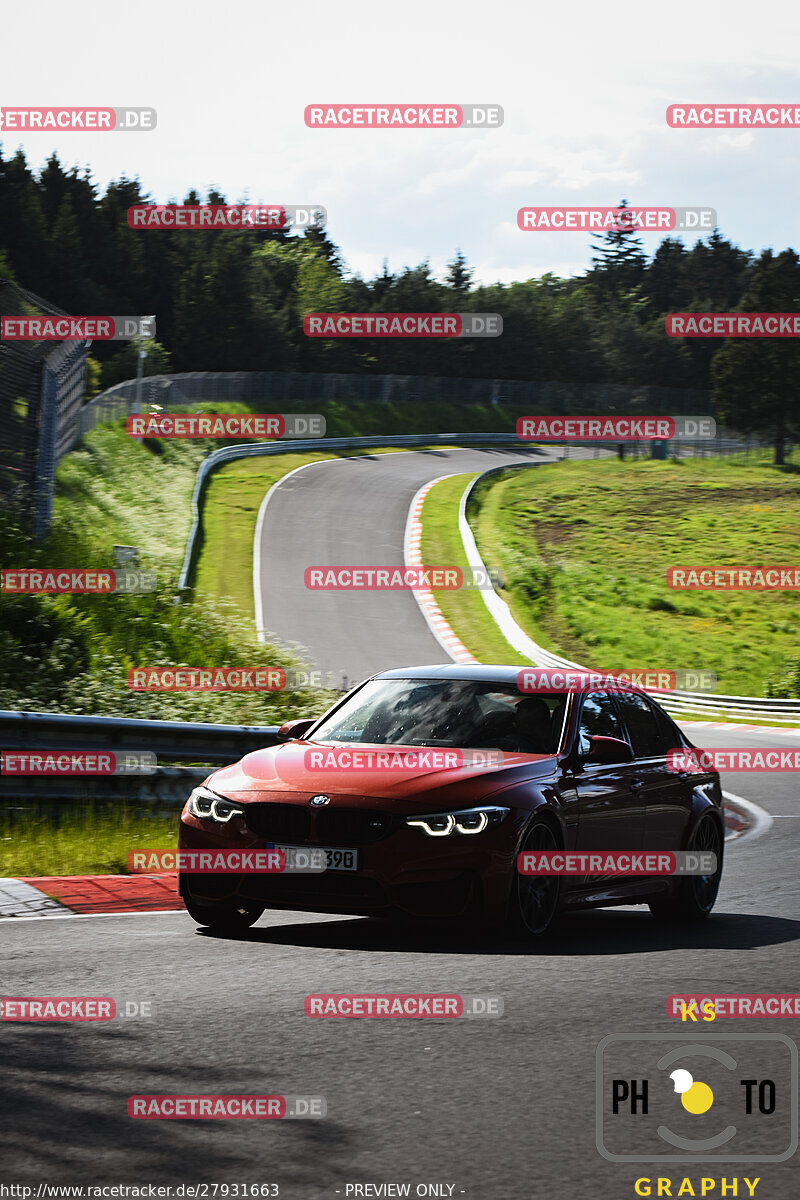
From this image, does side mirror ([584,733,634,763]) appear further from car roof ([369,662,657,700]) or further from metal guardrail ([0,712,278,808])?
metal guardrail ([0,712,278,808])

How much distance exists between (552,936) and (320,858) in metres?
1.65

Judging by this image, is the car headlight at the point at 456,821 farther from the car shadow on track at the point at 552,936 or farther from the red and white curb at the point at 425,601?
the red and white curb at the point at 425,601

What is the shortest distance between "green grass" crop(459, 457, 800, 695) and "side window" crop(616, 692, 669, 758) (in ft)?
98.3

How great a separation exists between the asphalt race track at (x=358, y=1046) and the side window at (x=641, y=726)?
3.63ft

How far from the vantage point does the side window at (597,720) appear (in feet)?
29.5

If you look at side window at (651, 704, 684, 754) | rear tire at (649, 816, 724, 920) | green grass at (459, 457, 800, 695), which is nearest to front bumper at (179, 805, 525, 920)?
rear tire at (649, 816, 724, 920)

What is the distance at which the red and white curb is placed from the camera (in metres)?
35.8

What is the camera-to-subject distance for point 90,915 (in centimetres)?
877

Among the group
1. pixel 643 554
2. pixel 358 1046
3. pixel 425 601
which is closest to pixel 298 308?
pixel 643 554

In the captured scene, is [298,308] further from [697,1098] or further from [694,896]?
[697,1098]

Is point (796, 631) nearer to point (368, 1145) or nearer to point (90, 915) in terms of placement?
point (90, 915)

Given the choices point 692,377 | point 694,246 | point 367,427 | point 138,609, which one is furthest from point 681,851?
point 694,246

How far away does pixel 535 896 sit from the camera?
323 inches

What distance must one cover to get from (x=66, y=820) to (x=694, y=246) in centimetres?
15287
